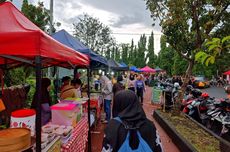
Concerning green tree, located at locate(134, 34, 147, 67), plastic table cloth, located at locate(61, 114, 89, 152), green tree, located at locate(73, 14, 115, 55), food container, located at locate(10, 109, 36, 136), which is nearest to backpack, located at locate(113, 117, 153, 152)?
food container, located at locate(10, 109, 36, 136)

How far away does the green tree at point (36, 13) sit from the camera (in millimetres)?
17781

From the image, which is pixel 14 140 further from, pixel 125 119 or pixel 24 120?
pixel 125 119

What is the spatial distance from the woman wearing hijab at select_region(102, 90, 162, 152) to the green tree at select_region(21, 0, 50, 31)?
16.2 metres

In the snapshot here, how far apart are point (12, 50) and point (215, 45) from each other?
82.6 inches

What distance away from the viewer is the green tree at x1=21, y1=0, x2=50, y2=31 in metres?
17.8

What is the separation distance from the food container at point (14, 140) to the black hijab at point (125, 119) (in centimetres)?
98

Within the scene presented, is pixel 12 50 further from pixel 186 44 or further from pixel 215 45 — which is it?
pixel 186 44

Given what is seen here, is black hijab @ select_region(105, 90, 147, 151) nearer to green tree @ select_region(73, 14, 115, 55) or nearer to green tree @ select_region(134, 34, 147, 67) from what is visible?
green tree @ select_region(73, 14, 115, 55)

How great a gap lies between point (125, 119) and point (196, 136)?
6.27 m

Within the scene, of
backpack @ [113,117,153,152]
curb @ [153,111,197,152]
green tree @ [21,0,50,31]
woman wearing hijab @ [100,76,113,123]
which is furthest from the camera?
green tree @ [21,0,50,31]

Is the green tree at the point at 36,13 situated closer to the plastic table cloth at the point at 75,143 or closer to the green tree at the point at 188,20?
the green tree at the point at 188,20

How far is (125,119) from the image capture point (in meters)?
2.77

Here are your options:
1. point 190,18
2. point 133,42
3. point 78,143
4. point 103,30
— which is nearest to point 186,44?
point 190,18

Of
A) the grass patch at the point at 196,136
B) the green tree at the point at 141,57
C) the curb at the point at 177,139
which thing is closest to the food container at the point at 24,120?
the curb at the point at 177,139
